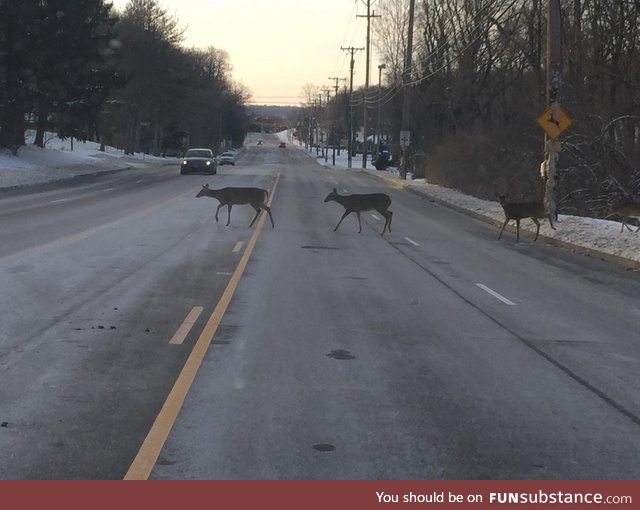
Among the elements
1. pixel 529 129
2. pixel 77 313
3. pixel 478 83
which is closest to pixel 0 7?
pixel 478 83

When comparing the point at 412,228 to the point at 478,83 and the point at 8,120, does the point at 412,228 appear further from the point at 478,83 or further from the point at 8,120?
the point at 8,120

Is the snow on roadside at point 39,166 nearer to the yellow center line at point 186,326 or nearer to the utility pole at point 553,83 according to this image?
the utility pole at point 553,83

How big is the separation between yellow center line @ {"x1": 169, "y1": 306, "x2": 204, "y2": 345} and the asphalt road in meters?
0.04

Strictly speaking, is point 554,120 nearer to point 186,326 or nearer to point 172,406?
point 186,326

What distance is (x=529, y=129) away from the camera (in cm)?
3136

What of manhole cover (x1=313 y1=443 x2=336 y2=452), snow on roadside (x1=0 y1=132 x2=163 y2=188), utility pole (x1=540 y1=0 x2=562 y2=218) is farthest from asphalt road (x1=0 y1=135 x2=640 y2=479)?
snow on roadside (x1=0 y1=132 x2=163 y2=188)

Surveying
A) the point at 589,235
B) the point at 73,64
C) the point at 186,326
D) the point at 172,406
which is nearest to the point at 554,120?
the point at 589,235

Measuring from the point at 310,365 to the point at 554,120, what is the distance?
15.3m

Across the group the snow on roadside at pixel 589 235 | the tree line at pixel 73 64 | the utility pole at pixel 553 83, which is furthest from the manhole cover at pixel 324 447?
the tree line at pixel 73 64

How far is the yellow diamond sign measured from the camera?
20.5 meters

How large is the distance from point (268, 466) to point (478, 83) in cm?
4292

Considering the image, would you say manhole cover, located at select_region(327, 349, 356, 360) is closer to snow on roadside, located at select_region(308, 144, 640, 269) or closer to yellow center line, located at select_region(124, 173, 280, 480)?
yellow center line, located at select_region(124, 173, 280, 480)

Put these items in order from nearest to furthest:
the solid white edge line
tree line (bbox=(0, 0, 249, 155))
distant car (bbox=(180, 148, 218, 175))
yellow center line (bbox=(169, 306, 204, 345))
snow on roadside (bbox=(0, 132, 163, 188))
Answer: yellow center line (bbox=(169, 306, 204, 345)), the solid white edge line, snow on roadside (bbox=(0, 132, 163, 188)), tree line (bbox=(0, 0, 249, 155)), distant car (bbox=(180, 148, 218, 175))

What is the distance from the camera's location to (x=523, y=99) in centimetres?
3531
